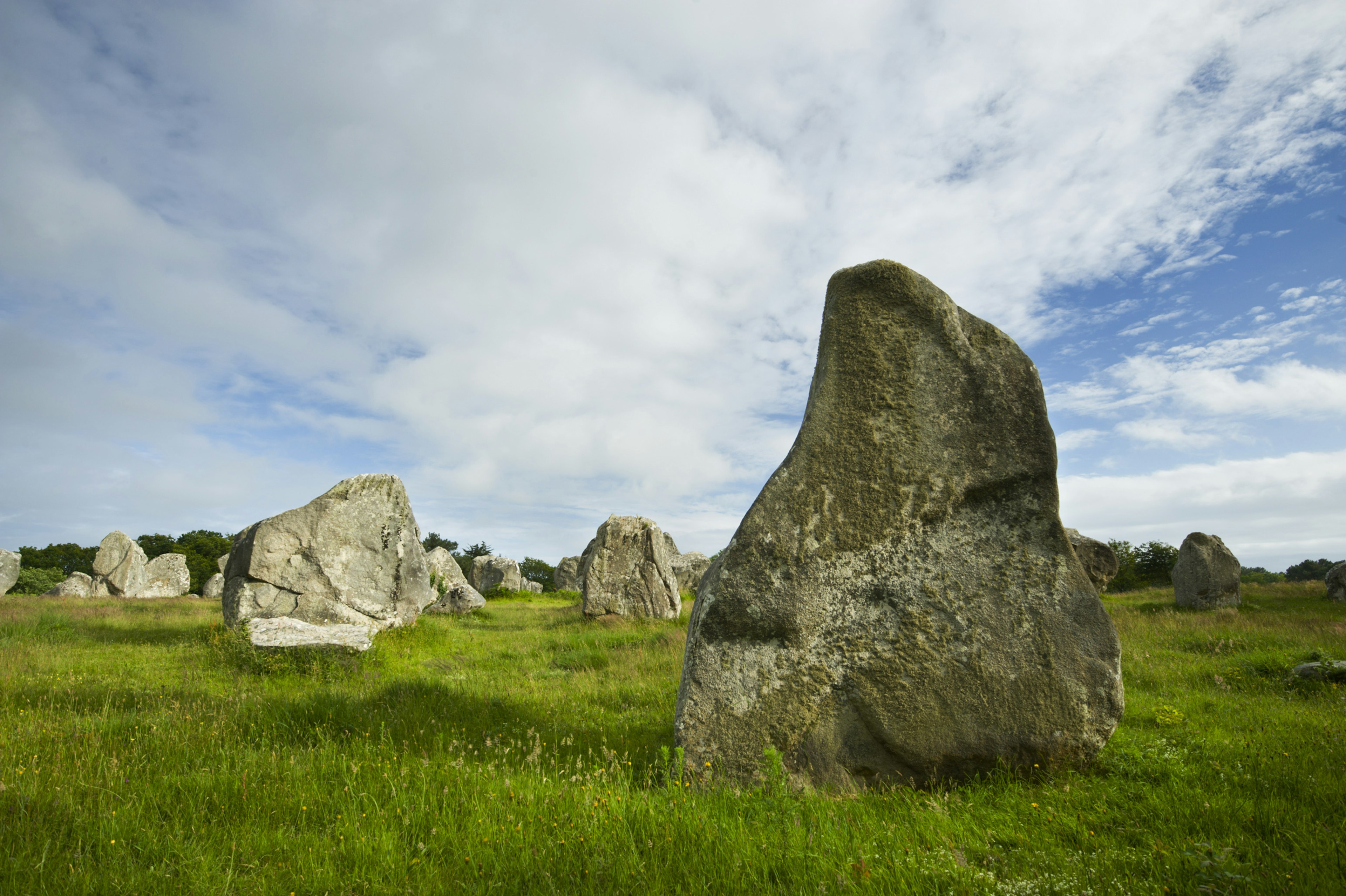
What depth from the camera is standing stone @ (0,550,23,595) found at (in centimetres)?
2967

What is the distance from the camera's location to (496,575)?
Answer: 1437 inches

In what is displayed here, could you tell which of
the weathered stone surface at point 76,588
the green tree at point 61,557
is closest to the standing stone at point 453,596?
the weathered stone surface at point 76,588

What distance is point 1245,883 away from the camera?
3000 millimetres

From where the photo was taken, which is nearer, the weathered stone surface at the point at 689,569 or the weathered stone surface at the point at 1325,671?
A: the weathered stone surface at the point at 1325,671

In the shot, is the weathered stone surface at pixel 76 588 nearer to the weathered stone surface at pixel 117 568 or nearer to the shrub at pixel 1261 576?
the weathered stone surface at pixel 117 568

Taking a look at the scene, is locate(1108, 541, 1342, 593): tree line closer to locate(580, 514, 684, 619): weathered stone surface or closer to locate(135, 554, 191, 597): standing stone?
locate(580, 514, 684, 619): weathered stone surface

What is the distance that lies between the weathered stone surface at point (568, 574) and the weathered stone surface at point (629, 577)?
2094cm

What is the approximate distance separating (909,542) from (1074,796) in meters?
1.91

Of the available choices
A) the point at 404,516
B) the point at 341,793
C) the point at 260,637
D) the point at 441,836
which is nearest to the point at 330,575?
the point at 404,516

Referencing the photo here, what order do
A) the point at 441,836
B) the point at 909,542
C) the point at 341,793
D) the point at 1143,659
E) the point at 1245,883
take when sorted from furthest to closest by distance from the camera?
the point at 1143,659 < the point at 909,542 < the point at 341,793 < the point at 441,836 < the point at 1245,883

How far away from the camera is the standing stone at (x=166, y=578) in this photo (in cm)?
3148

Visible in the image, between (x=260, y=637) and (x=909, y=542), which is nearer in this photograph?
(x=909, y=542)

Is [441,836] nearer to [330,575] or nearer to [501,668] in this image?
[501,668]

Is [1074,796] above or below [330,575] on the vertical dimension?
below
